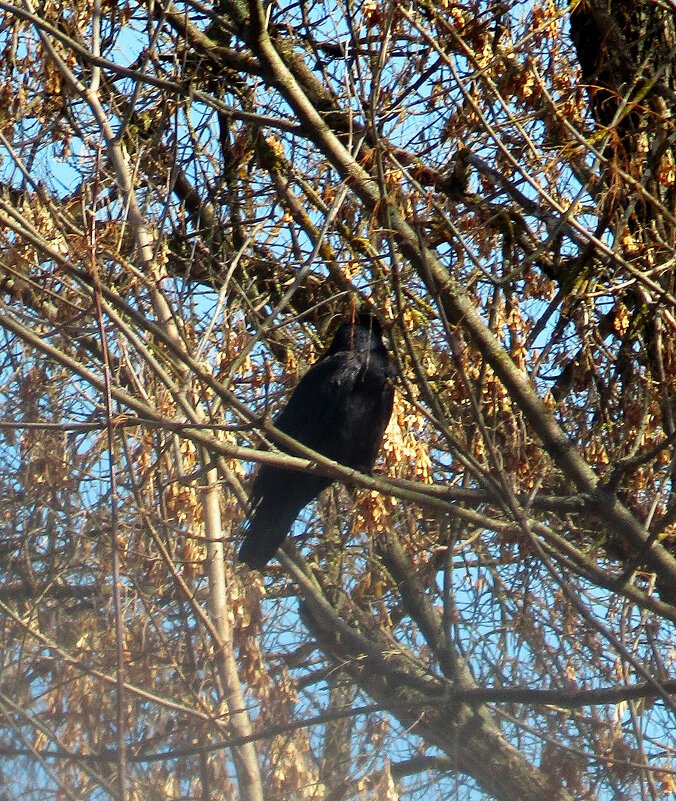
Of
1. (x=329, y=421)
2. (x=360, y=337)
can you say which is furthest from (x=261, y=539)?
(x=360, y=337)

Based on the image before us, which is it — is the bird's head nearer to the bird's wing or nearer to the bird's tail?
the bird's wing

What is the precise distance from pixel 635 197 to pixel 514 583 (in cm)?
247

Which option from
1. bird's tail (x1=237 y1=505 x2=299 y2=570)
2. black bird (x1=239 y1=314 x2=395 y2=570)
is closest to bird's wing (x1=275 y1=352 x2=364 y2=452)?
black bird (x1=239 y1=314 x2=395 y2=570)

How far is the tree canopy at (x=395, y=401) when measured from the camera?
421 centimetres

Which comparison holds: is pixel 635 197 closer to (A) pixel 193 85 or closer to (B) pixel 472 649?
(A) pixel 193 85

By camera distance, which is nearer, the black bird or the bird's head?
the black bird

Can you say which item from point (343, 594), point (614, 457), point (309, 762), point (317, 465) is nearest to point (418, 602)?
point (343, 594)

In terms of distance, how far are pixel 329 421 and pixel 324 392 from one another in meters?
0.14

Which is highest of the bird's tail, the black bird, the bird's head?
the bird's head

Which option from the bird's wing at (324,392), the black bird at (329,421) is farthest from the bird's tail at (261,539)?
the bird's wing at (324,392)

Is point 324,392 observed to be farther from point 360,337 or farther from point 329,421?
point 360,337

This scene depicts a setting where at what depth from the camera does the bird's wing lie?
5.32m

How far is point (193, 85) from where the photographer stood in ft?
15.8

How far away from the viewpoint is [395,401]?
4.68 meters
